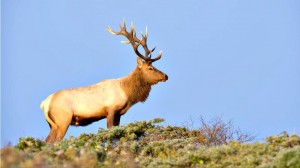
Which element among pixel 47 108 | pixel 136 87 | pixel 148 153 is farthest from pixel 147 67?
pixel 148 153

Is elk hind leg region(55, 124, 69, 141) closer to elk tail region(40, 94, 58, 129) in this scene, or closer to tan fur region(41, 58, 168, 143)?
tan fur region(41, 58, 168, 143)

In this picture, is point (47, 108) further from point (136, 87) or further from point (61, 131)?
point (136, 87)

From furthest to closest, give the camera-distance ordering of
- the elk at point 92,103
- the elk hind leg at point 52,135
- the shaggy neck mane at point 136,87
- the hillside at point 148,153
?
the shaggy neck mane at point 136,87, the elk at point 92,103, the elk hind leg at point 52,135, the hillside at point 148,153

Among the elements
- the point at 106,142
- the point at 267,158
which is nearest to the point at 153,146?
the point at 106,142

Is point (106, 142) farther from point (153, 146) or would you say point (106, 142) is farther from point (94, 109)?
point (94, 109)

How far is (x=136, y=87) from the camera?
1777 centimetres

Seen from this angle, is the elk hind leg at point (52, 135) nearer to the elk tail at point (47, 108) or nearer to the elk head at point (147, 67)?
the elk tail at point (47, 108)

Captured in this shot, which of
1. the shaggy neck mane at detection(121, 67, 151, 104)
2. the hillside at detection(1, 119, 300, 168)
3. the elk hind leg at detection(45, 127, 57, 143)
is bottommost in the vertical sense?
the hillside at detection(1, 119, 300, 168)

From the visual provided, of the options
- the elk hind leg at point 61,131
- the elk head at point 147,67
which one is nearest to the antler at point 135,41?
the elk head at point 147,67

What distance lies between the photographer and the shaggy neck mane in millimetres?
17578

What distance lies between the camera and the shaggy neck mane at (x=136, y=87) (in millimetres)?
17578

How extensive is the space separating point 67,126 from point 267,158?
915 cm

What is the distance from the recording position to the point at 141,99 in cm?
1789

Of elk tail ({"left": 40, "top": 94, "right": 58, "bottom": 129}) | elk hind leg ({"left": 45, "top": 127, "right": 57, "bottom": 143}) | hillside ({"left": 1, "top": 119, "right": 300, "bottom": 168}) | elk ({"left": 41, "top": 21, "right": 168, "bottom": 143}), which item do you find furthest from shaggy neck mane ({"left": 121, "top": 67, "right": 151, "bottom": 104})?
hillside ({"left": 1, "top": 119, "right": 300, "bottom": 168})
